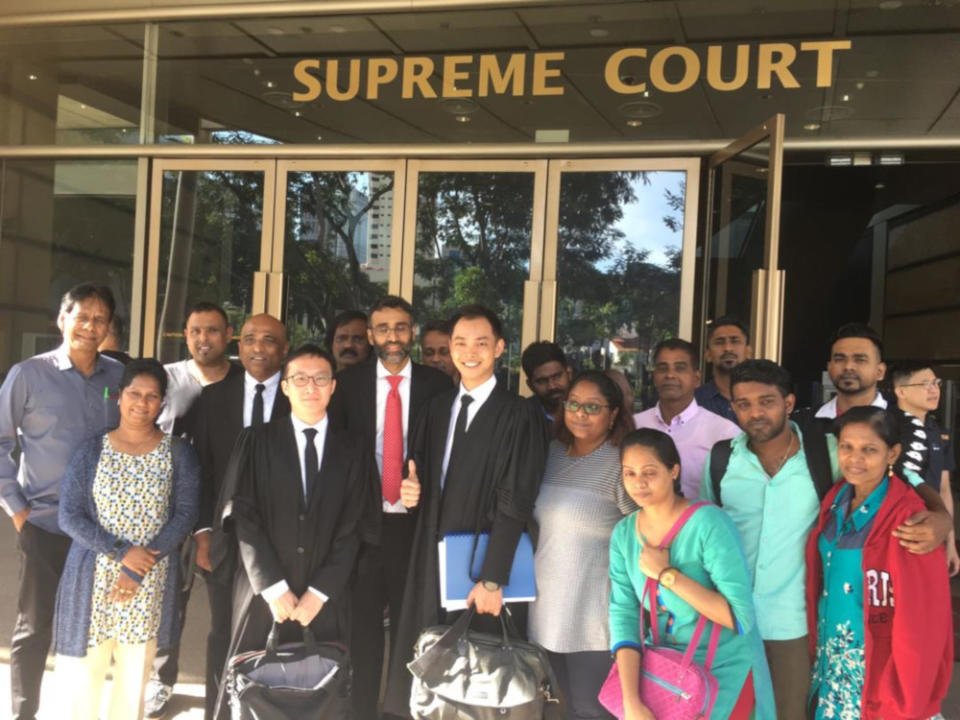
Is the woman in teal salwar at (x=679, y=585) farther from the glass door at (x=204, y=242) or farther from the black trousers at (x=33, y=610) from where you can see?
the glass door at (x=204, y=242)

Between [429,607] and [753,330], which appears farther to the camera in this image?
[753,330]

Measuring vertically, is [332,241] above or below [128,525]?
above

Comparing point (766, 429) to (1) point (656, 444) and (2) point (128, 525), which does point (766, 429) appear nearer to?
(1) point (656, 444)

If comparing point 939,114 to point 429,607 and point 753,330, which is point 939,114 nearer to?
point 753,330

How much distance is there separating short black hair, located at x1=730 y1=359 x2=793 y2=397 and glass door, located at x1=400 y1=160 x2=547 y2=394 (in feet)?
10.6

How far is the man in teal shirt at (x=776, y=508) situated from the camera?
9.41 feet

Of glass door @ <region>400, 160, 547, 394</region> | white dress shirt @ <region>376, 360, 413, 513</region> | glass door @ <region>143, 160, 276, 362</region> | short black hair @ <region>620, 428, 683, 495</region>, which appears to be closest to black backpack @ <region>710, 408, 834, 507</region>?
short black hair @ <region>620, 428, 683, 495</region>

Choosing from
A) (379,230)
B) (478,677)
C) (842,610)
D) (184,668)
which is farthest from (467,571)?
(379,230)

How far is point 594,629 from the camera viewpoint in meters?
2.99

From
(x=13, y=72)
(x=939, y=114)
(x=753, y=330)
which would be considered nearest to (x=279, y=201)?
(x=13, y=72)

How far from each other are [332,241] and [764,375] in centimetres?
442

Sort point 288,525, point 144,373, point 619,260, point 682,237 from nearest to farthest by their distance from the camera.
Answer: point 288,525 → point 144,373 → point 682,237 → point 619,260

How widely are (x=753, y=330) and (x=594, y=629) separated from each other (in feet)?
7.16

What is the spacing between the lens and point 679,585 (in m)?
2.60
